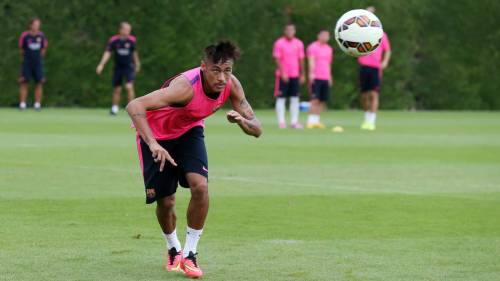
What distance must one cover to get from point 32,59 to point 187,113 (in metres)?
25.4

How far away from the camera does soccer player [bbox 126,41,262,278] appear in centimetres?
887

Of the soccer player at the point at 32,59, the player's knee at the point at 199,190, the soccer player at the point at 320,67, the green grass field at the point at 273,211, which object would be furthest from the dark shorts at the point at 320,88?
the player's knee at the point at 199,190

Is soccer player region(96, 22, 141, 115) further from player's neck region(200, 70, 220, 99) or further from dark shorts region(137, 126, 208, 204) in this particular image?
player's neck region(200, 70, 220, 99)

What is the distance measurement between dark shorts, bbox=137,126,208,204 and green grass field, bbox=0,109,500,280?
0.64 m

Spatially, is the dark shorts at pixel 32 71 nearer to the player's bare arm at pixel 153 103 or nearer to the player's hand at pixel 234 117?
the player's bare arm at pixel 153 103

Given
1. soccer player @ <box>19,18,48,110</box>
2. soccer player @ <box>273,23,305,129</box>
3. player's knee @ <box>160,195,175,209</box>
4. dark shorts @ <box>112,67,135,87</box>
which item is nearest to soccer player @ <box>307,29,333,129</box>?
soccer player @ <box>273,23,305,129</box>

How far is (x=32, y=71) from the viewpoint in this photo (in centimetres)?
3394

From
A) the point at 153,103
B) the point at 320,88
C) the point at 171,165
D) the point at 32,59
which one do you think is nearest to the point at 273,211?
the point at 171,165

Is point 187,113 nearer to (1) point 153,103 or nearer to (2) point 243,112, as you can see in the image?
(1) point 153,103

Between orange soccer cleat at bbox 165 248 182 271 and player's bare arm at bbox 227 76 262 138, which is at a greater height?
player's bare arm at bbox 227 76 262 138

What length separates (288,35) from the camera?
28.3 metres

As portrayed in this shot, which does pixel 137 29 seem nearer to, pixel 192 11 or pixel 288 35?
pixel 192 11

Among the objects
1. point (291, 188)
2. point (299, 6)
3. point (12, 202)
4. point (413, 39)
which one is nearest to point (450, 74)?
point (413, 39)

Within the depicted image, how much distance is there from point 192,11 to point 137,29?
1.88 metres
